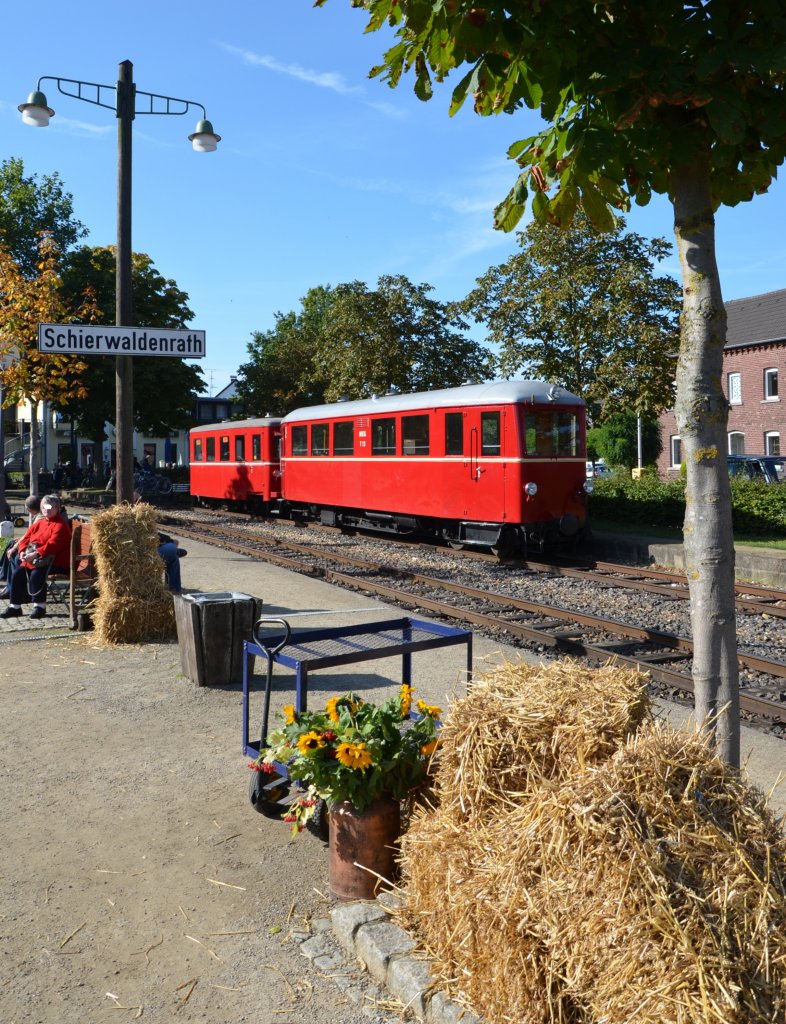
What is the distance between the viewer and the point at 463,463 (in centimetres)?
1706

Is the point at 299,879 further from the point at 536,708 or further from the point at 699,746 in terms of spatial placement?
the point at 699,746

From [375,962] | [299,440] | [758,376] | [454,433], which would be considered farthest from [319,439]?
[758,376]

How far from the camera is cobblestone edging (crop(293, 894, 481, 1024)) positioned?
3.21 metres

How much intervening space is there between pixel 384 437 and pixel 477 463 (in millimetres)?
3467

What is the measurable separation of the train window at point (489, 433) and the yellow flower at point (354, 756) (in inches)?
504

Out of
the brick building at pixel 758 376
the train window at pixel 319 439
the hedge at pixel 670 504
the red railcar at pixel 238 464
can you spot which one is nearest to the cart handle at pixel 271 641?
the hedge at pixel 670 504

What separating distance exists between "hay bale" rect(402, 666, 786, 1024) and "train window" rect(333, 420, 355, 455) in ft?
58.9

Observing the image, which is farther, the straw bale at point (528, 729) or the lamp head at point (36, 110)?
the lamp head at point (36, 110)

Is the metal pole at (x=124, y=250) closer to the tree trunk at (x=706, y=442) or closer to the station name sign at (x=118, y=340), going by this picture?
the station name sign at (x=118, y=340)

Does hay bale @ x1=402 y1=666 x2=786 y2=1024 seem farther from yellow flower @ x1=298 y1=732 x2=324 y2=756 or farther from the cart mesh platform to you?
the cart mesh platform

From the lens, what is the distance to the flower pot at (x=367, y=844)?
401 centimetres

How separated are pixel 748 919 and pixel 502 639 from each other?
25.2 ft

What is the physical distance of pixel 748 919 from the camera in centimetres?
257

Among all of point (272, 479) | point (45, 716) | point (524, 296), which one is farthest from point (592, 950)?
point (272, 479)
